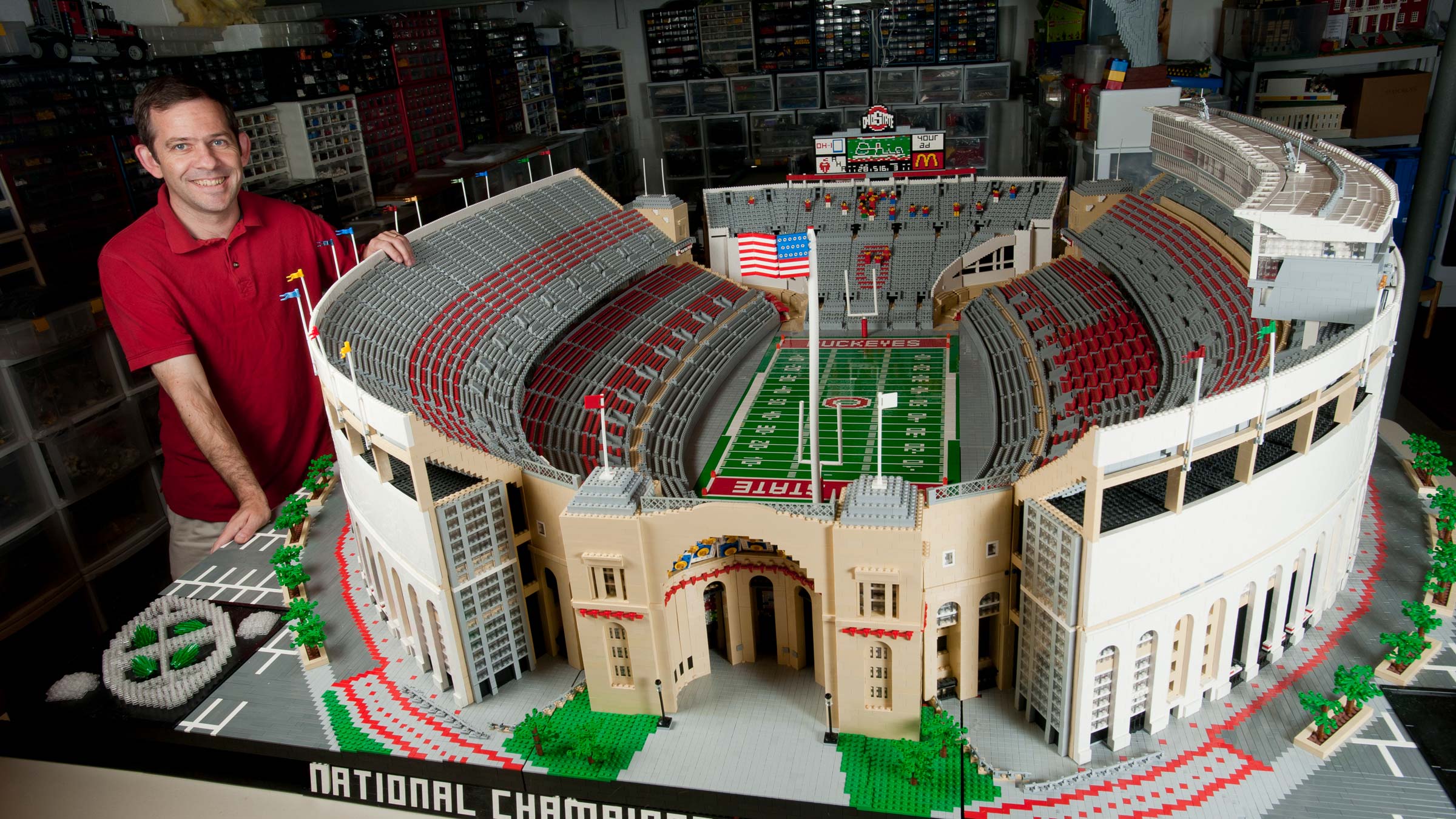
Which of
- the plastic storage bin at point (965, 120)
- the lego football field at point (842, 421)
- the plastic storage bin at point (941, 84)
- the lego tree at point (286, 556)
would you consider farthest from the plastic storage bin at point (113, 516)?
the plastic storage bin at point (941, 84)

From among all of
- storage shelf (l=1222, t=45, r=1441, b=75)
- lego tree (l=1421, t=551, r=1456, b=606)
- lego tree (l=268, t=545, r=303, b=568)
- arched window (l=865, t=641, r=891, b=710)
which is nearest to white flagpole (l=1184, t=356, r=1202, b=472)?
arched window (l=865, t=641, r=891, b=710)

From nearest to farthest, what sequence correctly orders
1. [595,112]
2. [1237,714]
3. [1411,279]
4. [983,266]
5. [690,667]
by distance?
1. [1237,714]
2. [690,667]
3. [1411,279]
4. [983,266]
5. [595,112]

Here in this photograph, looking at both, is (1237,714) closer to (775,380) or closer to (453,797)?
(453,797)

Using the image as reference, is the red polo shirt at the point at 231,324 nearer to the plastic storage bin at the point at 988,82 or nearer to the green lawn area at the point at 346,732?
the green lawn area at the point at 346,732

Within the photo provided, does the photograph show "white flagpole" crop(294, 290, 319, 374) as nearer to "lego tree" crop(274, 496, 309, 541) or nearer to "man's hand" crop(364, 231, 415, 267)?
"man's hand" crop(364, 231, 415, 267)

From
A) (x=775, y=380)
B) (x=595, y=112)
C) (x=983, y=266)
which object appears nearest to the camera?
(x=775, y=380)

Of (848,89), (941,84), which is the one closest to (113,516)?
(848,89)

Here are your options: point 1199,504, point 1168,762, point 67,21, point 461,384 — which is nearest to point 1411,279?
point 1199,504
